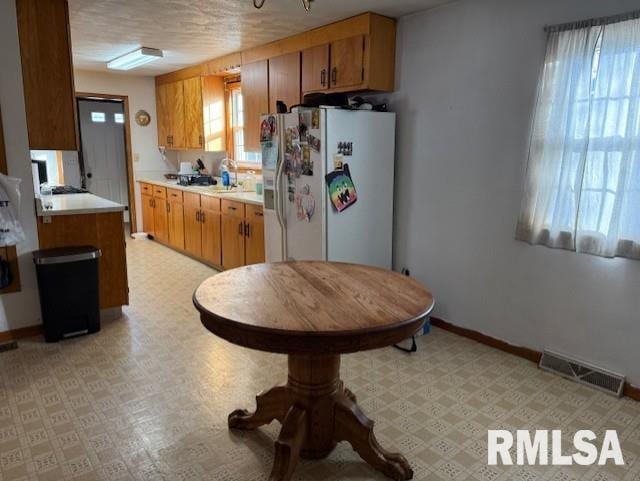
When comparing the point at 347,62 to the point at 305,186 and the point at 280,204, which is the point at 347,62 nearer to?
the point at 305,186

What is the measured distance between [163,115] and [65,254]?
12.5ft

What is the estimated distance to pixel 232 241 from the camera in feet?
15.3

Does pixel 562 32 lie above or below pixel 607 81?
above

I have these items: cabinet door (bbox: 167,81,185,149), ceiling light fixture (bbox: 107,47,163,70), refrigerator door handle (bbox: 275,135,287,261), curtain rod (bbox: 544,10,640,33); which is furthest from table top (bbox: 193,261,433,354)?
cabinet door (bbox: 167,81,185,149)

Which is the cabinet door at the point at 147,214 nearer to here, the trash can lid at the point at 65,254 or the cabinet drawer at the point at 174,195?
the cabinet drawer at the point at 174,195

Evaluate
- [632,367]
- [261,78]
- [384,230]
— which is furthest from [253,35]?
[632,367]

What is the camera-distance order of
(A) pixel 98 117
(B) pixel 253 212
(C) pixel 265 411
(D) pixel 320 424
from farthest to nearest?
1. (A) pixel 98 117
2. (B) pixel 253 212
3. (C) pixel 265 411
4. (D) pixel 320 424

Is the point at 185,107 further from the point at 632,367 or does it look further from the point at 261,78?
the point at 632,367

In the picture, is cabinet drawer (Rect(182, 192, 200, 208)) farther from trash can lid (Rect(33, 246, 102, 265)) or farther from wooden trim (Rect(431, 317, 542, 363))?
wooden trim (Rect(431, 317, 542, 363))

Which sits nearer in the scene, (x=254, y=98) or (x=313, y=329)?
(x=313, y=329)

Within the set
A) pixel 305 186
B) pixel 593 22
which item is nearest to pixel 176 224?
pixel 305 186

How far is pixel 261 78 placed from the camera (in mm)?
4480

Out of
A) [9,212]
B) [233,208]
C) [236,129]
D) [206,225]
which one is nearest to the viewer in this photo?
[9,212]

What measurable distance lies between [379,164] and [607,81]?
157 cm
